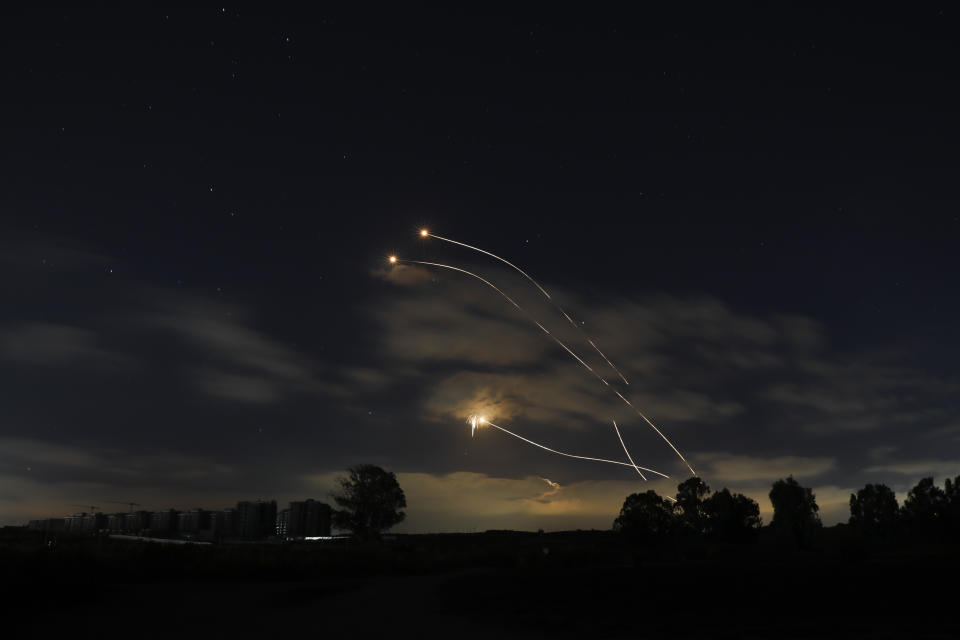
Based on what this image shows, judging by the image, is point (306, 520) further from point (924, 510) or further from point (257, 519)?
point (924, 510)

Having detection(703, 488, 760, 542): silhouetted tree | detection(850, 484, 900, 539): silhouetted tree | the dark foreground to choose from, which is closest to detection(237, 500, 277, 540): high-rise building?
detection(703, 488, 760, 542): silhouetted tree

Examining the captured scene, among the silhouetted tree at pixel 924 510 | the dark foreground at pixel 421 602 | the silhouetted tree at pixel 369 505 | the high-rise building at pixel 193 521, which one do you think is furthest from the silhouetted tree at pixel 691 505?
the high-rise building at pixel 193 521

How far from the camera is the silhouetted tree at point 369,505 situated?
308ft

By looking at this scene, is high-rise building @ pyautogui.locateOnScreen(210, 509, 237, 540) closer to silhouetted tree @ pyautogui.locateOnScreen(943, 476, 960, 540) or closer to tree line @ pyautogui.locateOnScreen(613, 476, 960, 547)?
tree line @ pyautogui.locateOnScreen(613, 476, 960, 547)

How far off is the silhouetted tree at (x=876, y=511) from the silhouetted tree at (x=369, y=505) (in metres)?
118

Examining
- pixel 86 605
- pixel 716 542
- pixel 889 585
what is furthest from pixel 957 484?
pixel 86 605

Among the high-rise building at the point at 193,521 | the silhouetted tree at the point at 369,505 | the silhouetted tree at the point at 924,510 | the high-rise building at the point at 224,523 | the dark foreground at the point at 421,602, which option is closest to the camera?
the dark foreground at the point at 421,602

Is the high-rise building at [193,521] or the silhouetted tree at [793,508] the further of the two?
the high-rise building at [193,521]

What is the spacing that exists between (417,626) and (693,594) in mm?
17202

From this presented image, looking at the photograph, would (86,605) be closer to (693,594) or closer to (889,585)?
(693,594)

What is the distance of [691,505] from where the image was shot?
138500mm

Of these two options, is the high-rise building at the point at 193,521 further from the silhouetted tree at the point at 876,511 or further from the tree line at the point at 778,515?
the silhouetted tree at the point at 876,511

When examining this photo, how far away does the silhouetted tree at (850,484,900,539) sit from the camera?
147m

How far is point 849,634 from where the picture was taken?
19625mm
